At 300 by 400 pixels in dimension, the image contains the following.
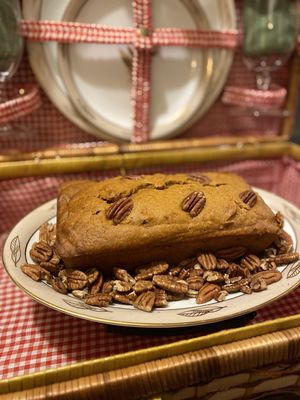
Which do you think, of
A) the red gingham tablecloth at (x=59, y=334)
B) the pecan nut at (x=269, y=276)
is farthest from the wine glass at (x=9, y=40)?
the pecan nut at (x=269, y=276)

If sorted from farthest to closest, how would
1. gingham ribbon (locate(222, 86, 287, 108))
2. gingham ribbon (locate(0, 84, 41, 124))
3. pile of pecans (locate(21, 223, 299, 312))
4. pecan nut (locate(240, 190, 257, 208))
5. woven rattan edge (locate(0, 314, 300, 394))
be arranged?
gingham ribbon (locate(222, 86, 287, 108))
gingham ribbon (locate(0, 84, 41, 124))
pecan nut (locate(240, 190, 257, 208))
pile of pecans (locate(21, 223, 299, 312))
woven rattan edge (locate(0, 314, 300, 394))

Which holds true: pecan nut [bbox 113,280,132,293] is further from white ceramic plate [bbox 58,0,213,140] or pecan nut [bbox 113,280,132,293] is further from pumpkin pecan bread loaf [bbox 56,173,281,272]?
white ceramic plate [bbox 58,0,213,140]

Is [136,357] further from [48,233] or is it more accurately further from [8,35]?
[8,35]

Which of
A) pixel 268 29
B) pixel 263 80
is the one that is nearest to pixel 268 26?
pixel 268 29

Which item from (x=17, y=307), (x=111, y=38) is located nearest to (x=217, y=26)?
(x=111, y=38)

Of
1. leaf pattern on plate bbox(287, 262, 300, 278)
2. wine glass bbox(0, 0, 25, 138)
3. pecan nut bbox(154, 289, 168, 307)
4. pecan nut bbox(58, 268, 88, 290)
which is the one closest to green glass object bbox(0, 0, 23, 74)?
wine glass bbox(0, 0, 25, 138)

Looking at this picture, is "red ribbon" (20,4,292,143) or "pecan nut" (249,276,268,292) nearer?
"pecan nut" (249,276,268,292)
